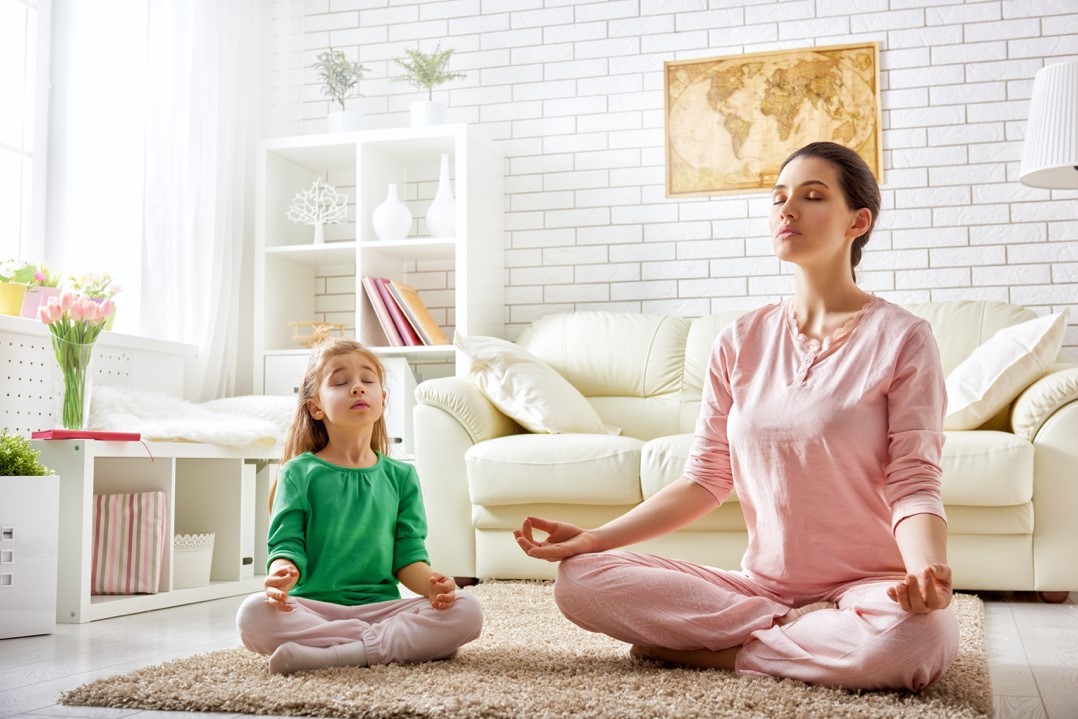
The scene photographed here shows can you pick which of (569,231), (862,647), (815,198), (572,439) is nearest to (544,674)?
(862,647)

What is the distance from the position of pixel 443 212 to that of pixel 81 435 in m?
1.85

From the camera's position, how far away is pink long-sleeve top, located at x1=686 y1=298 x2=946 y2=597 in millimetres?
1689

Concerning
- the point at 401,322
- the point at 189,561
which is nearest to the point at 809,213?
the point at 189,561

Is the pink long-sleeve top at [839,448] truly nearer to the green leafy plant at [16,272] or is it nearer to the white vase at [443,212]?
the green leafy plant at [16,272]

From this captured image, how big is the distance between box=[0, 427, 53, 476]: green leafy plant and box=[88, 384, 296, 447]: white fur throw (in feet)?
1.28

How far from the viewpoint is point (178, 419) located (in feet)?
10.8

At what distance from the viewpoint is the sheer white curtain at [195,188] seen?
3914 millimetres

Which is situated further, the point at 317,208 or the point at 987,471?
the point at 317,208

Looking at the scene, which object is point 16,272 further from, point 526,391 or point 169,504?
point 526,391

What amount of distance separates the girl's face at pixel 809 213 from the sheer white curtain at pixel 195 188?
268 centimetres

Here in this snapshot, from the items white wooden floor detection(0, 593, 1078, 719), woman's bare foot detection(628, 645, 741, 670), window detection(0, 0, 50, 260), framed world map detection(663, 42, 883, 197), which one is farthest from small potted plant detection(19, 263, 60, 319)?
framed world map detection(663, 42, 883, 197)

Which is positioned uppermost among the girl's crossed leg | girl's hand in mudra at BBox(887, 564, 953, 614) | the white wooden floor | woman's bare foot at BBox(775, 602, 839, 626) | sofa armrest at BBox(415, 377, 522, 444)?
sofa armrest at BBox(415, 377, 522, 444)

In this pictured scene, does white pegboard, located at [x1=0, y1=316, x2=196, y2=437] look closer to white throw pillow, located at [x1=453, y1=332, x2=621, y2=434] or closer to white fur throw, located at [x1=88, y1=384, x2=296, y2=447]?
white fur throw, located at [x1=88, y1=384, x2=296, y2=447]

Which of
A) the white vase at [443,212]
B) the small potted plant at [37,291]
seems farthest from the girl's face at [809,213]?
the white vase at [443,212]
